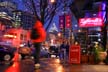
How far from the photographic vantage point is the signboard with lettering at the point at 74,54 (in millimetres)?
26484

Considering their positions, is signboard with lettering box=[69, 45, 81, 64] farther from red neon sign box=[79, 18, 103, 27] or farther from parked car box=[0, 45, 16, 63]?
red neon sign box=[79, 18, 103, 27]

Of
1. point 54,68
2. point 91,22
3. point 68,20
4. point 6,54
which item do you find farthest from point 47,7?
point 68,20

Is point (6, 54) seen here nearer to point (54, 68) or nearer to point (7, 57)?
point (7, 57)

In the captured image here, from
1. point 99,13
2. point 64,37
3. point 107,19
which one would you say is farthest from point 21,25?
point 107,19

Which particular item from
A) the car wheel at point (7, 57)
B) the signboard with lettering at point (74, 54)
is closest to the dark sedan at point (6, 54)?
the car wheel at point (7, 57)

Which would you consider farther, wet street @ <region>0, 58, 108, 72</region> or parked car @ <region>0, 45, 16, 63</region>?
parked car @ <region>0, 45, 16, 63</region>

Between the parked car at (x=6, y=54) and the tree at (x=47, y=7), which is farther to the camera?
the parked car at (x=6, y=54)

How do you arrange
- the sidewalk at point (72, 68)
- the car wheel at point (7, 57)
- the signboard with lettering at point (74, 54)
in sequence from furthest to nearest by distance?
the car wheel at point (7, 57) < the signboard with lettering at point (74, 54) < the sidewalk at point (72, 68)

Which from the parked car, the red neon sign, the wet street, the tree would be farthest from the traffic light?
the wet street

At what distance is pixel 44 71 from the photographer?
19.2 meters

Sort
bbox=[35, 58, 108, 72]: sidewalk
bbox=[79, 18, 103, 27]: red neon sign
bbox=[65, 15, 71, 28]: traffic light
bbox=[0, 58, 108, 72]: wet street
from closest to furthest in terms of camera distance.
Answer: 1. bbox=[0, 58, 108, 72]: wet street
2. bbox=[35, 58, 108, 72]: sidewalk
3. bbox=[79, 18, 103, 27]: red neon sign
4. bbox=[65, 15, 71, 28]: traffic light

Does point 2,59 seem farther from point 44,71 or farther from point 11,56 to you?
point 44,71

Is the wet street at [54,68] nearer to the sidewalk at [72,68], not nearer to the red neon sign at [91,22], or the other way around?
the sidewalk at [72,68]

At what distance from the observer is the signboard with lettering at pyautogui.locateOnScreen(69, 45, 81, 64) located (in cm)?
2648
